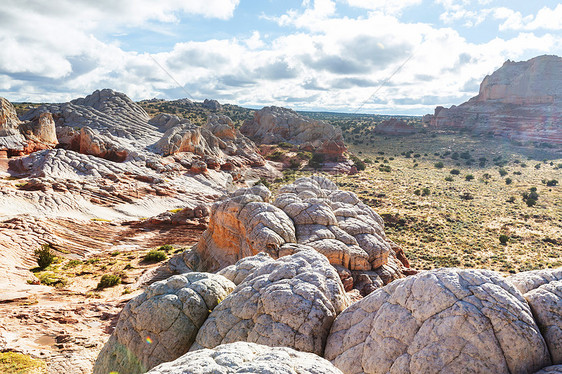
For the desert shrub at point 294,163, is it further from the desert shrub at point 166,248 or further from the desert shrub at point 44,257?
the desert shrub at point 44,257

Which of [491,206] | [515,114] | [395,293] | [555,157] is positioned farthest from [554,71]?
[395,293]

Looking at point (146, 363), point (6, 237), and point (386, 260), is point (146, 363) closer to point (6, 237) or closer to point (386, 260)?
point (386, 260)

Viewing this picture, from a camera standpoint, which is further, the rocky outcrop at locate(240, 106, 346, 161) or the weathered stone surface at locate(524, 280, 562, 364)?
the rocky outcrop at locate(240, 106, 346, 161)

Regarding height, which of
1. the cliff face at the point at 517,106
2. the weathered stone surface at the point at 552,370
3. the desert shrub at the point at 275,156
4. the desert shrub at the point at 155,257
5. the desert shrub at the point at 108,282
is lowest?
the desert shrub at the point at 155,257

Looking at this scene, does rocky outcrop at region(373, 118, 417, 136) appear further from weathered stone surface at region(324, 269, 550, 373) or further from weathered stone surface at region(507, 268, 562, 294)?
weathered stone surface at region(324, 269, 550, 373)

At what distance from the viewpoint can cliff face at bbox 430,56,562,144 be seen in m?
111

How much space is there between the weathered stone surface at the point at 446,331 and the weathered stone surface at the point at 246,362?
2618mm

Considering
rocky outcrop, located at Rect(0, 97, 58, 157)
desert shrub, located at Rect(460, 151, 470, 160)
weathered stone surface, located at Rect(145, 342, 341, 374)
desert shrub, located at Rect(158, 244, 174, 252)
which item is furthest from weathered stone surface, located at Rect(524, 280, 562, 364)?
desert shrub, located at Rect(460, 151, 470, 160)

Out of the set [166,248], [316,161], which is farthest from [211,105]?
[166,248]

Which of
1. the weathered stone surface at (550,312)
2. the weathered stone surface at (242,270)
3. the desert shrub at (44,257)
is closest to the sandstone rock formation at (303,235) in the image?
the weathered stone surface at (242,270)

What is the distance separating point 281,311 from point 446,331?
3.93 metres

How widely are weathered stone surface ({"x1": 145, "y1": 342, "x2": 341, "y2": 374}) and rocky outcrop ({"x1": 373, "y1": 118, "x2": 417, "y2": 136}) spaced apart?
133571 millimetres

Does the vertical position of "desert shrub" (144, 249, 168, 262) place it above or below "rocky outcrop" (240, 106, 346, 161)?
below

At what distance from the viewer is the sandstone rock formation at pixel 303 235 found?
16.9 m
